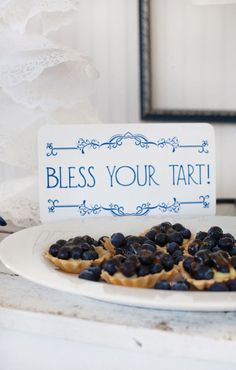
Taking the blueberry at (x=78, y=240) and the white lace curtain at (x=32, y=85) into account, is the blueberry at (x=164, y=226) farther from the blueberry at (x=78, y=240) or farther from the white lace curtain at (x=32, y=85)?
the white lace curtain at (x=32, y=85)

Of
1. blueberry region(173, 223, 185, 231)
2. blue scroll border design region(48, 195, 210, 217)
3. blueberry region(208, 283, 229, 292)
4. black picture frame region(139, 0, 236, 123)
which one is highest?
black picture frame region(139, 0, 236, 123)

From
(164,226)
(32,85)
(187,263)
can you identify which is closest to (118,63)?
(32,85)

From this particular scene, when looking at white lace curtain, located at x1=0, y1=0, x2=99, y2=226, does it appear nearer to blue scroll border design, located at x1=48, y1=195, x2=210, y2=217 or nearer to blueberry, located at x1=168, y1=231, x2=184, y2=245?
blue scroll border design, located at x1=48, y1=195, x2=210, y2=217

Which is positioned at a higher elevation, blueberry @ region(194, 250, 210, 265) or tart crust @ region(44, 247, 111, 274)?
blueberry @ region(194, 250, 210, 265)

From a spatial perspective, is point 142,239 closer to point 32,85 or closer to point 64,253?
point 64,253

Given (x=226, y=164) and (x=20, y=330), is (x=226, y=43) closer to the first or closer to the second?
(x=226, y=164)

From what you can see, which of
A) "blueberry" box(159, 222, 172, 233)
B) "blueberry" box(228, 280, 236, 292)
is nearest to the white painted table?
"blueberry" box(228, 280, 236, 292)

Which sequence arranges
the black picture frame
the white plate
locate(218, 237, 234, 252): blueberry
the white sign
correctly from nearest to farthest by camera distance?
1. the white plate
2. locate(218, 237, 234, 252): blueberry
3. the white sign
4. the black picture frame
